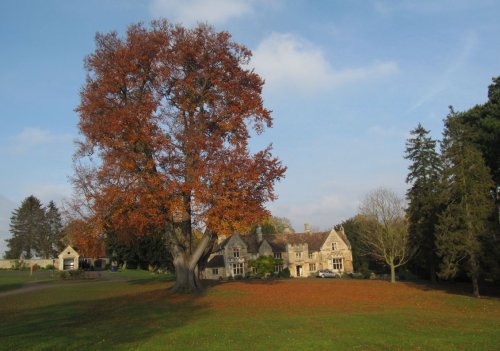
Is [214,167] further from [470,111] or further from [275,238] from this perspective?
[275,238]

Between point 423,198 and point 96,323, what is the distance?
35722 millimetres

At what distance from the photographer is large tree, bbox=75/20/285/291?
88.9 feet

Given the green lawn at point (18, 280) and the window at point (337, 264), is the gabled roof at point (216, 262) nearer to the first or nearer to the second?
the window at point (337, 264)

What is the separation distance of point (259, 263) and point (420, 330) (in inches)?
2044

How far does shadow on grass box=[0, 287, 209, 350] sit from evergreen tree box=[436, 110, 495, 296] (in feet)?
61.7

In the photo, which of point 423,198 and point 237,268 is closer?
point 423,198

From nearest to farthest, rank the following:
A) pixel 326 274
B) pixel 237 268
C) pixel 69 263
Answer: pixel 326 274 → pixel 69 263 → pixel 237 268

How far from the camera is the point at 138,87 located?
30.7m

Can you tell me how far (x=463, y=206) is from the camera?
105 ft

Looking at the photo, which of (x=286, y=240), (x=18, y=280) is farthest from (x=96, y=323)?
(x=286, y=240)

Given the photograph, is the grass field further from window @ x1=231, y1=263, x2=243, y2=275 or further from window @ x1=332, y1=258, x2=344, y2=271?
window @ x1=332, y1=258, x2=344, y2=271

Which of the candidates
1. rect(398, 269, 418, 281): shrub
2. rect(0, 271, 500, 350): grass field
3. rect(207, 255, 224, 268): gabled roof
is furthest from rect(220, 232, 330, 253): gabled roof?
rect(0, 271, 500, 350): grass field

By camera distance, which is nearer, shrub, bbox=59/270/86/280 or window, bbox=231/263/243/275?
shrub, bbox=59/270/86/280

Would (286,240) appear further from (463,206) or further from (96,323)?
(96,323)
